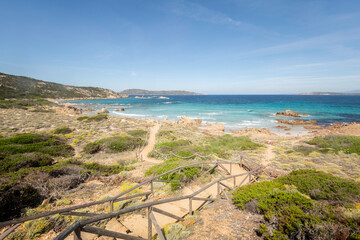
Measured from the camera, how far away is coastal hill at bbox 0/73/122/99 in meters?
70.1

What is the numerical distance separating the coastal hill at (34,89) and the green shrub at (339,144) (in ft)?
288

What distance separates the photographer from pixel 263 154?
612 inches

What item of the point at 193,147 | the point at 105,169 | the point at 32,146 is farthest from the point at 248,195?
the point at 32,146

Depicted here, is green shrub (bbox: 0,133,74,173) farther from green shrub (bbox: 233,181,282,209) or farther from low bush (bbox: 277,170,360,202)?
low bush (bbox: 277,170,360,202)

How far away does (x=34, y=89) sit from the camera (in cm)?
9312

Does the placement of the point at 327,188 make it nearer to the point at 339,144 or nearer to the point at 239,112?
the point at 339,144

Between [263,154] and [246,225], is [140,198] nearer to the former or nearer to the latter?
[246,225]

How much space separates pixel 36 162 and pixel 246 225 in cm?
1188

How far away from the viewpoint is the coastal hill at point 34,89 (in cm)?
7006

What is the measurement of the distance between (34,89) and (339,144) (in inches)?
5234

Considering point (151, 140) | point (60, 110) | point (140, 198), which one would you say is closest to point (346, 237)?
point (140, 198)

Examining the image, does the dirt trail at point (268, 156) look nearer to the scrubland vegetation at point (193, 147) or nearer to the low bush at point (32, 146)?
the scrubland vegetation at point (193, 147)

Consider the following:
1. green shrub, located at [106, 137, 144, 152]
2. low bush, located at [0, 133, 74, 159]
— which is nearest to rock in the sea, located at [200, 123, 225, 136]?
green shrub, located at [106, 137, 144, 152]

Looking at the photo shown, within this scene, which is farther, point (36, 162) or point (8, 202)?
point (36, 162)
